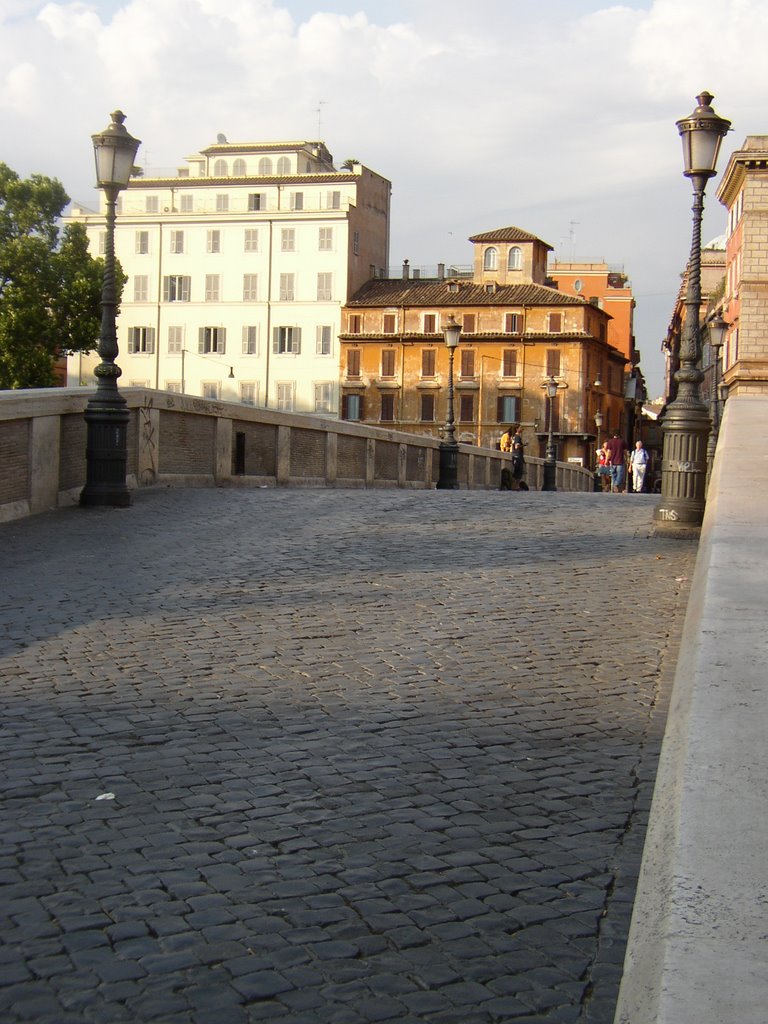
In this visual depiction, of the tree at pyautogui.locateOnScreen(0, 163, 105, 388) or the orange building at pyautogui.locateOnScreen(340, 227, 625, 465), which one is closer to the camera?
the tree at pyautogui.locateOnScreen(0, 163, 105, 388)

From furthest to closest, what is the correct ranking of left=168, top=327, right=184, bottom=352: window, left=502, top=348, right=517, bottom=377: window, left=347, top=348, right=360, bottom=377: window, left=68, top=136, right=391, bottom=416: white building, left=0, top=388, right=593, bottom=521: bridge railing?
left=168, top=327, right=184, bottom=352: window → left=68, top=136, right=391, bottom=416: white building → left=347, top=348, right=360, bottom=377: window → left=502, top=348, right=517, bottom=377: window → left=0, top=388, right=593, bottom=521: bridge railing

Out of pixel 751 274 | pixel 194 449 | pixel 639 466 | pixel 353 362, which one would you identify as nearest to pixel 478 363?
pixel 353 362

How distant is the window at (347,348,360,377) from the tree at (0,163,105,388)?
21810 mm

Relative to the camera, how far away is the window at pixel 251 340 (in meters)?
78.4

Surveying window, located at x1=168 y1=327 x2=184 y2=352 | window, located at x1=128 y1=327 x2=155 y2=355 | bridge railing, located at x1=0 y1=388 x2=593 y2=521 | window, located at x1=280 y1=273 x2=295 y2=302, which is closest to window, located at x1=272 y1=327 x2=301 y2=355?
window, located at x1=280 y1=273 x2=295 y2=302

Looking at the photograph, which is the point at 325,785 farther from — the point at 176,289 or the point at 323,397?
the point at 176,289

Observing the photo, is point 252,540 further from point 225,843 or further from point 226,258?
point 226,258

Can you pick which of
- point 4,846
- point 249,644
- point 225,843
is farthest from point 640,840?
Result: point 249,644

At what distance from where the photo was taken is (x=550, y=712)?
590 cm

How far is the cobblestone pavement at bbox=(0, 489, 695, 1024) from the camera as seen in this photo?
10.7 feet

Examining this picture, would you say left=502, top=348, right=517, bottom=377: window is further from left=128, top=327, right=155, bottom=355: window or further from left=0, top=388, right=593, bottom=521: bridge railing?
left=0, top=388, right=593, bottom=521: bridge railing

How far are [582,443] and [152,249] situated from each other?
1135 inches

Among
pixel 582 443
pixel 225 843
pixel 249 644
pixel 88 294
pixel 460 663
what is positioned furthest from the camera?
pixel 582 443

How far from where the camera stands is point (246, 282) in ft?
259
